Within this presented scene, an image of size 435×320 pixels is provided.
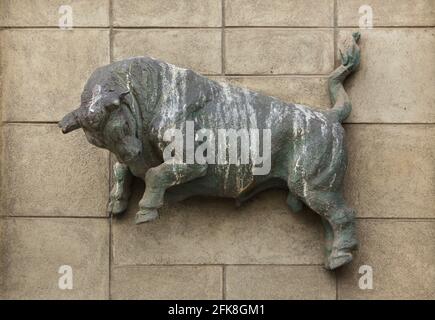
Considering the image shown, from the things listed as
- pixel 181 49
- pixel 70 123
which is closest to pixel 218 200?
pixel 181 49

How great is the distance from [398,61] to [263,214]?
1.39 m

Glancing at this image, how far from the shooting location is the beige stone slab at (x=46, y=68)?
5.19 m

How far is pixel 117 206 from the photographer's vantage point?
5.04 m

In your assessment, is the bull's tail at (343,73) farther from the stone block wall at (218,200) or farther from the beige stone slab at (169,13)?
the beige stone slab at (169,13)

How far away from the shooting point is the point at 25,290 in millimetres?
5133

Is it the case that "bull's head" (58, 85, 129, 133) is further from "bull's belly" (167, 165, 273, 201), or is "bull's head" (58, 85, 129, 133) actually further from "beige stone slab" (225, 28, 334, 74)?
"beige stone slab" (225, 28, 334, 74)

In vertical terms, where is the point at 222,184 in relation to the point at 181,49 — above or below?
below

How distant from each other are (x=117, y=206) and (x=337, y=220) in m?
1.44

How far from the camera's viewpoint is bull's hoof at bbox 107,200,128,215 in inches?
198

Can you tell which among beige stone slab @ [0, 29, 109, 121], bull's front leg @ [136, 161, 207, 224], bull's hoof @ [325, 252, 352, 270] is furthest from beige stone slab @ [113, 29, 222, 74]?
bull's hoof @ [325, 252, 352, 270]

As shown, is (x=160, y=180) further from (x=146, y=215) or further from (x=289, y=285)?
(x=289, y=285)

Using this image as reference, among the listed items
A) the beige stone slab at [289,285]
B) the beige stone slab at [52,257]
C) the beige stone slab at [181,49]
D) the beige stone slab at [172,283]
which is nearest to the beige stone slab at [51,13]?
the beige stone slab at [181,49]

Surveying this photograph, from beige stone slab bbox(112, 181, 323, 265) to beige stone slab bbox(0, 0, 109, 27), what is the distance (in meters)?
1.21
